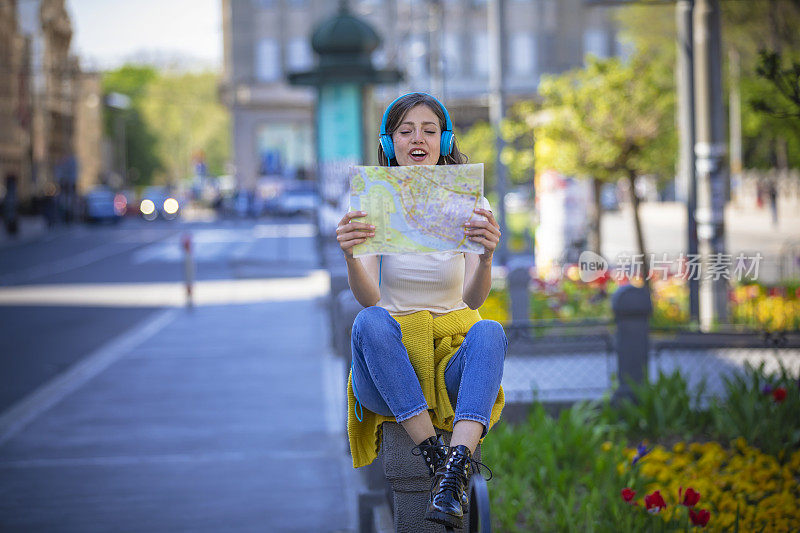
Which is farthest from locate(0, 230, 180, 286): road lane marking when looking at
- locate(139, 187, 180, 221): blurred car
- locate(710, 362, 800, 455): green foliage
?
locate(139, 187, 180, 221): blurred car

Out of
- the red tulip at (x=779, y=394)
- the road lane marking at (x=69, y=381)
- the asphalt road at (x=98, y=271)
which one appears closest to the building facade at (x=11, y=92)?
the asphalt road at (x=98, y=271)

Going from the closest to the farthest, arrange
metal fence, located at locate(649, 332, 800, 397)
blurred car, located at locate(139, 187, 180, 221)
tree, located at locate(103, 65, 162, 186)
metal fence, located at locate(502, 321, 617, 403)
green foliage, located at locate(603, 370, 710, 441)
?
green foliage, located at locate(603, 370, 710, 441), metal fence, located at locate(649, 332, 800, 397), metal fence, located at locate(502, 321, 617, 403), blurred car, located at locate(139, 187, 180, 221), tree, located at locate(103, 65, 162, 186)

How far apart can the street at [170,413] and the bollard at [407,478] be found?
2348 millimetres

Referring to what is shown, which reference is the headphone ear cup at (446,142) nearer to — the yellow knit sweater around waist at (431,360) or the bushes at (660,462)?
the yellow knit sweater around waist at (431,360)

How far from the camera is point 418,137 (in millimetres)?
3990

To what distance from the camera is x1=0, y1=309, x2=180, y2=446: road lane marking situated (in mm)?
9406

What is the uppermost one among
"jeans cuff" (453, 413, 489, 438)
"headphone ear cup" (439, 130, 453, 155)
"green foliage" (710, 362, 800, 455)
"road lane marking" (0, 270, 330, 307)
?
"headphone ear cup" (439, 130, 453, 155)

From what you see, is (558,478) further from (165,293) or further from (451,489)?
(165,293)

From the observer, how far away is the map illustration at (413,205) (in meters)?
3.76

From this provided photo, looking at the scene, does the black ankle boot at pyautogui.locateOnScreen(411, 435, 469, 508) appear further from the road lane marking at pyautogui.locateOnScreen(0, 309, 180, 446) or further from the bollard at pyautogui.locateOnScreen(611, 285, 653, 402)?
the road lane marking at pyautogui.locateOnScreen(0, 309, 180, 446)

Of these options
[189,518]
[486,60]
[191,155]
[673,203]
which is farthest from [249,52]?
[189,518]

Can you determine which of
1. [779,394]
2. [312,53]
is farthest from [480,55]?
[779,394]

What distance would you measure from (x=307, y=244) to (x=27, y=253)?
931 centimetres

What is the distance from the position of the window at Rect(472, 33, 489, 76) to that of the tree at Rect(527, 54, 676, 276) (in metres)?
51.2
